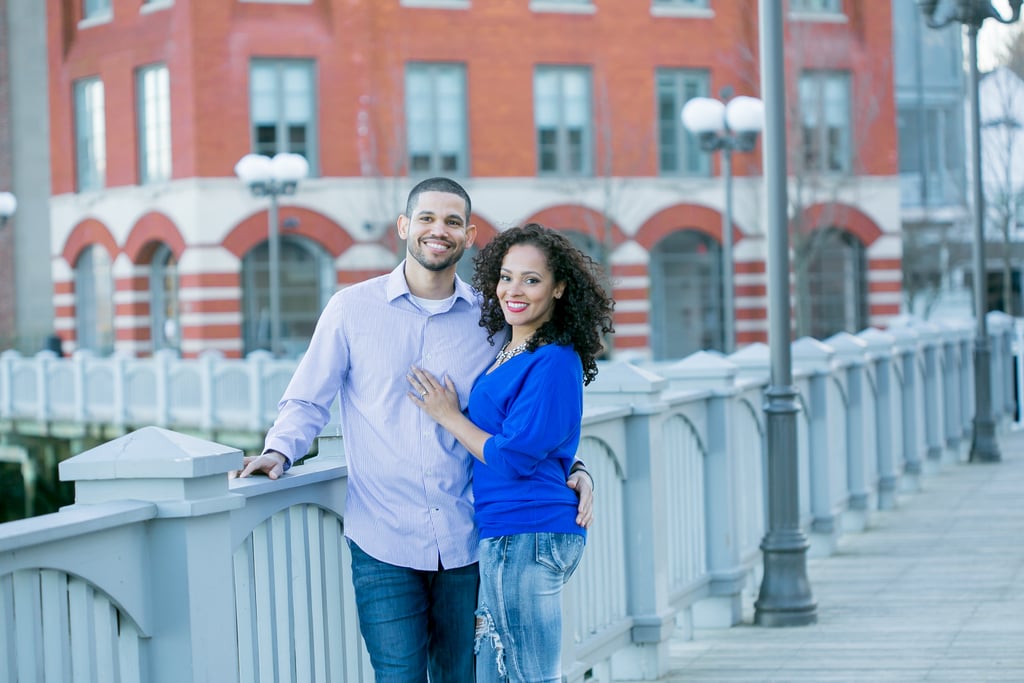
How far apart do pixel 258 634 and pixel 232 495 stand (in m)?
0.55

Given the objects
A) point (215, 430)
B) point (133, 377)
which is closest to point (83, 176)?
point (133, 377)

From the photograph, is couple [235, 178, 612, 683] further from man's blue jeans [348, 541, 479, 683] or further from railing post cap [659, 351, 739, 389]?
railing post cap [659, 351, 739, 389]

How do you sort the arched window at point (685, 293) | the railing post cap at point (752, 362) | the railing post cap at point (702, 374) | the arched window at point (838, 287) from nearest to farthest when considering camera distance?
the railing post cap at point (702, 374), the railing post cap at point (752, 362), the arched window at point (685, 293), the arched window at point (838, 287)

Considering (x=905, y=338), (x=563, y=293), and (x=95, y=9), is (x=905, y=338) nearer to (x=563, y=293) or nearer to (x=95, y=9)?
(x=563, y=293)

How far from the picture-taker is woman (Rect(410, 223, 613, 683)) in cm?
418

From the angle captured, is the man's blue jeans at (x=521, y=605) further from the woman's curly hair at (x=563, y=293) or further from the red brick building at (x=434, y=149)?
the red brick building at (x=434, y=149)

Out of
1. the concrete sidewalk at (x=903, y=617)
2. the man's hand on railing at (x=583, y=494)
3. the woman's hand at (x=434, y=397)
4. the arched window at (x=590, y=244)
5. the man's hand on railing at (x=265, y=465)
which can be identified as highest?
the arched window at (x=590, y=244)

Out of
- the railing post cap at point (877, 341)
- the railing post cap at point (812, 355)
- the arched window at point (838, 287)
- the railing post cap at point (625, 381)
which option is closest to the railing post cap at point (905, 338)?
the railing post cap at point (877, 341)

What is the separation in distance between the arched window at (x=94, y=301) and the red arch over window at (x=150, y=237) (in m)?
1.66

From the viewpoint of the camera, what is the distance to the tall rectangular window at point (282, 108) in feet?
106

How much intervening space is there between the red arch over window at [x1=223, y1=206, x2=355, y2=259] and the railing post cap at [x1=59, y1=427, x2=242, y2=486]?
28431 millimetres

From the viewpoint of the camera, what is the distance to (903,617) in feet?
27.2

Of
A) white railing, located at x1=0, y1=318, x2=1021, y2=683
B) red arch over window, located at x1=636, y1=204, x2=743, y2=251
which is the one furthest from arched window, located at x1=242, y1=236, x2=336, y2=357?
white railing, located at x1=0, y1=318, x2=1021, y2=683

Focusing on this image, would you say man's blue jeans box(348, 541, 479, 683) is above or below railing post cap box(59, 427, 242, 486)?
below
